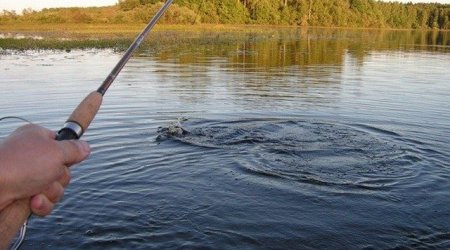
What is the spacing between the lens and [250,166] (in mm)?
10633

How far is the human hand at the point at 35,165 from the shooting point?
205 cm

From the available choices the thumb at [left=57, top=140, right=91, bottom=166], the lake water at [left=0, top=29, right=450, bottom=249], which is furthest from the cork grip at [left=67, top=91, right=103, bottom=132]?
the lake water at [left=0, top=29, right=450, bottom=249]

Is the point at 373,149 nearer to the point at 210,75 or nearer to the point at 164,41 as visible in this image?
the point at 210,75

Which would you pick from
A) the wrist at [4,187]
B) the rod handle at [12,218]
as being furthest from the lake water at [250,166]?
the wrist at [4,187]

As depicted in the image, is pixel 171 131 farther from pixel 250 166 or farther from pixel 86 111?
pixel 86 111

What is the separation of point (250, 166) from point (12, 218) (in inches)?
338

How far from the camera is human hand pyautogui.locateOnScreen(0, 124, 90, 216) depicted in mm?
2051

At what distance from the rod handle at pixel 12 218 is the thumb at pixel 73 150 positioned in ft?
0.94

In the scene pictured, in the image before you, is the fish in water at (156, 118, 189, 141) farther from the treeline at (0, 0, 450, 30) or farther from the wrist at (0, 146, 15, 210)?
the treeline at (0, 0, 450, 30)

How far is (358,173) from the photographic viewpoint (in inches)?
400

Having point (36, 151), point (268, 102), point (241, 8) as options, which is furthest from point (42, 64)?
point (241, 8)

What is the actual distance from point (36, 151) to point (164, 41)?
56.6 meters

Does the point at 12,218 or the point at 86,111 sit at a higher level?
the point at 86,111

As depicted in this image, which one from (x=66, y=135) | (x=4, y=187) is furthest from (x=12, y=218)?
(x=66, y=135)
